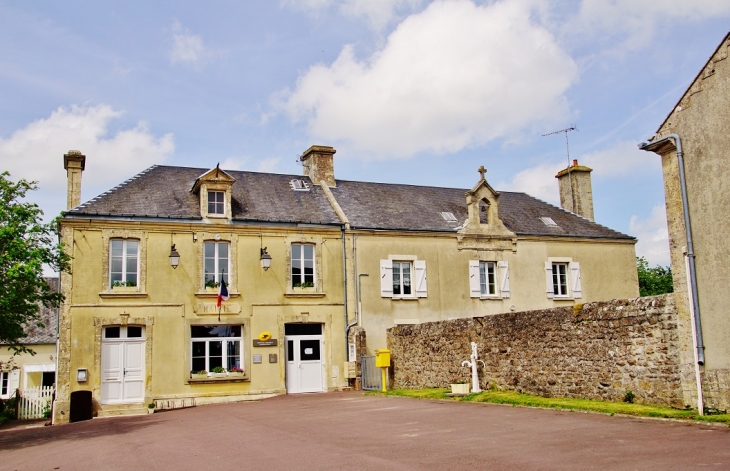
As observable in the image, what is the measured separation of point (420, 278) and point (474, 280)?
1.95 m

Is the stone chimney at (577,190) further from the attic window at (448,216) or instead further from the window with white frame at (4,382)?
the window with white frame at (4,382)

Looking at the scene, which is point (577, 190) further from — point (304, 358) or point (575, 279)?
point (304, 358)

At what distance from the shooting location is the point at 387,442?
9.93 m

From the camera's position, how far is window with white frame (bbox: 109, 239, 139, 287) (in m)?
19.8

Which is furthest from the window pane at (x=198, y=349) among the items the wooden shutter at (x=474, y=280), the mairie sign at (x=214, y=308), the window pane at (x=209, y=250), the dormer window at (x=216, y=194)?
the wooden shutter at (x=474, y=280)

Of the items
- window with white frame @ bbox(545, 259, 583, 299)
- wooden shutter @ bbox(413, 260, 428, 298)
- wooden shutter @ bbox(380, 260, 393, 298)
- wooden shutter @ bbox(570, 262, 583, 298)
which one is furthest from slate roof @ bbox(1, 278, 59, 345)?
wooden shutter @ bbox(570, 262, 583, 298)

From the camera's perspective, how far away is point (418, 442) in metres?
9.76

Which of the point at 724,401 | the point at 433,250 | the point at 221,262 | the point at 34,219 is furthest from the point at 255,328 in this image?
the point at 724,401

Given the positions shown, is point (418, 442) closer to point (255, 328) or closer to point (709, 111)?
point (709, 111)

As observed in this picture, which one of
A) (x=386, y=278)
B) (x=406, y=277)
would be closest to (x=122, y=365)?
(x=386, y=278)

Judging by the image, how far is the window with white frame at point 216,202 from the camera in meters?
21.1

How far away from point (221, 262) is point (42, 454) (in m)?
9.82

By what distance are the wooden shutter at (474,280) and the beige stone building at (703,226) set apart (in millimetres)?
12166

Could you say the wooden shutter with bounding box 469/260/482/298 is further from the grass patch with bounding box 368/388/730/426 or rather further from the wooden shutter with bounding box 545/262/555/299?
the grass patch with bounding box 368/388/730/426
